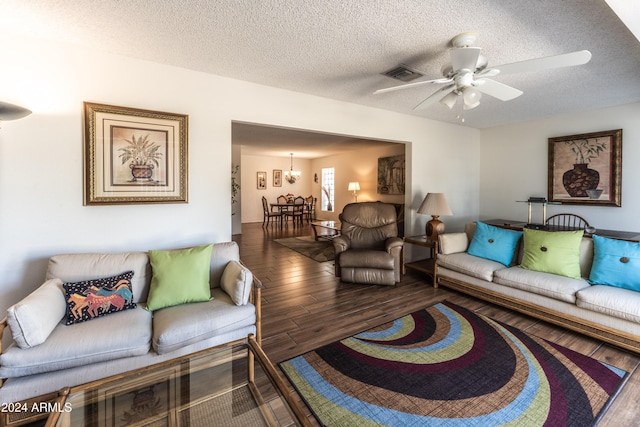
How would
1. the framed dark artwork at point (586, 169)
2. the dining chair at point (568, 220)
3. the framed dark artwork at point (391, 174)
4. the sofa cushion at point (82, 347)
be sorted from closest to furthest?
the sofa cushion at point (82, 347), the framed dark artwork at point (586, 169), the dining chair at point (568, 220), the framed dark artwork at point (391, 174)

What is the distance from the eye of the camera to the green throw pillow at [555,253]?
281cm

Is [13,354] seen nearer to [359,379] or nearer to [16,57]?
[359,379]

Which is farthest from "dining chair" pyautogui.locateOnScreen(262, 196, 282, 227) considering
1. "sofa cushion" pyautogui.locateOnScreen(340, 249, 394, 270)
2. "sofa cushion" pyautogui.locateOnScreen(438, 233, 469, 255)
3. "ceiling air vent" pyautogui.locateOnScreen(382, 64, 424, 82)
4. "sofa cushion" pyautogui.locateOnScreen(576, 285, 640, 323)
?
"sofa cushion" pyautogui.locateOnScreen(576, 285, 640, 323)

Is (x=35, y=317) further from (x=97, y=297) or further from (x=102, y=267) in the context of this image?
(x=102, y=267)

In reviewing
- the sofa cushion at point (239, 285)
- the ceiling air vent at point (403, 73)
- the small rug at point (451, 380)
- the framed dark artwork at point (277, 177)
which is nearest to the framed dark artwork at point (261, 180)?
the framed dark artwork at point (277, 177)

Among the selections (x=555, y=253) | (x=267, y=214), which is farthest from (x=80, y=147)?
(x=267, y=214)

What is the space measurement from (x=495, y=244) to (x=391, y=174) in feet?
13.0

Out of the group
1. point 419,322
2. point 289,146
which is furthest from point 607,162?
point 289,146

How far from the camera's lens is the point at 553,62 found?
1.85m

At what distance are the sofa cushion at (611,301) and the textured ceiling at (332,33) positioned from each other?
207cm

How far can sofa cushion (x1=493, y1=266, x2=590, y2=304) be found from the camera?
2.59 m

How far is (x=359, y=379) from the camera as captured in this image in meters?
1.96

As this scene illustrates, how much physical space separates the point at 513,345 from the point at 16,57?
4.71 metres

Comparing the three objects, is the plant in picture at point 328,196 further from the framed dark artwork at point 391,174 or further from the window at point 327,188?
the framed dark artwork at point 391,174
